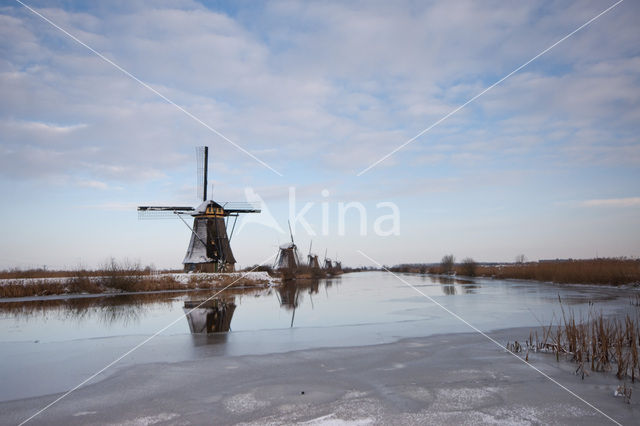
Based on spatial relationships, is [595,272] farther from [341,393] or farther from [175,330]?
[341,393]

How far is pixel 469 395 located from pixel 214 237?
2572 cm

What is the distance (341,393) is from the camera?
187 inches

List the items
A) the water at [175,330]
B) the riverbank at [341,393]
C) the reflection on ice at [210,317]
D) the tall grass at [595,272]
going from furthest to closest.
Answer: the tall grass at [595,272]
the reflection on ice at [210,317]
the water at [175,330]
the riverbank at [341,393]

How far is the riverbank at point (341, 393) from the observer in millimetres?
4016

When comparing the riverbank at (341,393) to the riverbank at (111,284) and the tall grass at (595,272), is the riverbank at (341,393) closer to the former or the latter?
the riverbank at (111,284)

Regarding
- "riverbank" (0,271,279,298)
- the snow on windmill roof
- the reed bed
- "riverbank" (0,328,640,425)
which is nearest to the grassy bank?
"riverbank" (0,271,279,298)

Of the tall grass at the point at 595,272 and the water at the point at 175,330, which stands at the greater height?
the tall grass at the point at 595,272

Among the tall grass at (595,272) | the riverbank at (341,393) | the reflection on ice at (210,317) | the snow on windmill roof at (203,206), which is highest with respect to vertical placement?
the snow on windmill roof at (203,206)

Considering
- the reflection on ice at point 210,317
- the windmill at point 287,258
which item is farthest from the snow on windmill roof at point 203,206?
the windmill at point 287,258

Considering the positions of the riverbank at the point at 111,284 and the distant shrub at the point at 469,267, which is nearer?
the riverbank at the point at 111,284

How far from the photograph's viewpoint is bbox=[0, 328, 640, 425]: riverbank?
4.02 m

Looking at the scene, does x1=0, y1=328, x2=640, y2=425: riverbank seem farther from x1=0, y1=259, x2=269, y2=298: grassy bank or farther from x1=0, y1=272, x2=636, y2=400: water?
x1=0, y1=259, x2=269, y2=298: grassy bank

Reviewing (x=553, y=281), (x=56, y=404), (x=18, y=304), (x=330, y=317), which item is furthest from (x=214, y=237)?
(x=56, y=404)

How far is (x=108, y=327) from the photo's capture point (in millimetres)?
10172
